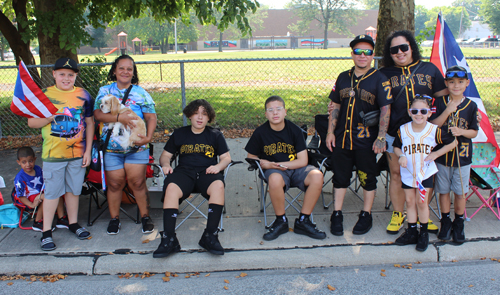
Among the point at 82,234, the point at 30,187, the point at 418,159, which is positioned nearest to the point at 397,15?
the point at 418,159

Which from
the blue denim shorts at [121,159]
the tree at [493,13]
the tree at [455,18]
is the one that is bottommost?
the blue denim shorts at [121,159]

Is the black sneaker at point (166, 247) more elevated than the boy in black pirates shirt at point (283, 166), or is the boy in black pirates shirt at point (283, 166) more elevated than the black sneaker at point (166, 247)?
the boy in black pirates shirt at point (283, 166)

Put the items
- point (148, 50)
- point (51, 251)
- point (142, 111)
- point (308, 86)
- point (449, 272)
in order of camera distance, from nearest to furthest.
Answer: point (449, 272) → point (51, 251) → point (142, 111) → point (308, 86) → point (148, 50)

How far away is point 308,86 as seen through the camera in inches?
492

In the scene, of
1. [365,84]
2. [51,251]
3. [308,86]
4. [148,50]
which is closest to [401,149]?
[365,84]

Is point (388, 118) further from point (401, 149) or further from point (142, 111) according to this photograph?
point (142, 111)

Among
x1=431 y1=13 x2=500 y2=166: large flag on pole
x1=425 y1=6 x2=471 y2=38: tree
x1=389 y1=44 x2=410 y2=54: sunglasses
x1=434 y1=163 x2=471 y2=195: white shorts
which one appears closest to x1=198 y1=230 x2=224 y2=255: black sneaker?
x1=434 y1=163 x2=471 y2=195: white shorts

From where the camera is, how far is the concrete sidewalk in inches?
133

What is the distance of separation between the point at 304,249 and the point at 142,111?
2.14 metres

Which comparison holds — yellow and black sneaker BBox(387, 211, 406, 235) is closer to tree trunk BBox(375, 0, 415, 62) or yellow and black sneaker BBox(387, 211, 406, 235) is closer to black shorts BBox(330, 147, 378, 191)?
black shorts BBox(330, 147, 378, 191)

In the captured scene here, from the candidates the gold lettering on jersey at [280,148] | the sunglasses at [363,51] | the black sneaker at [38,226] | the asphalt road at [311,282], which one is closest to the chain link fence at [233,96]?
the gold lettering on jersey at [280,148]

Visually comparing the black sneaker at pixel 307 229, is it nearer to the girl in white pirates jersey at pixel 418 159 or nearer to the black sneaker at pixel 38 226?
the girl in white pirates jersey at pixel 418 159

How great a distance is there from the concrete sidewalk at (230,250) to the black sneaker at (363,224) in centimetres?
5

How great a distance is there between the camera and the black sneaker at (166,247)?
3.39 meters
